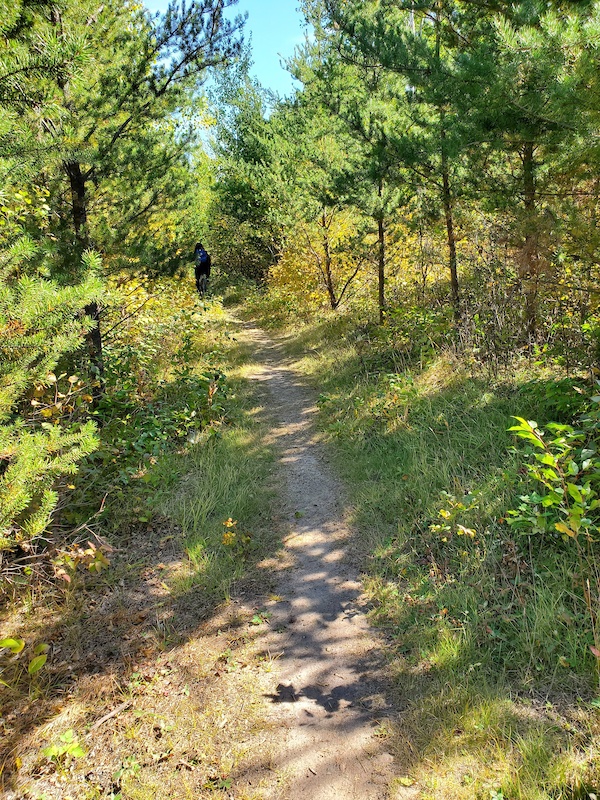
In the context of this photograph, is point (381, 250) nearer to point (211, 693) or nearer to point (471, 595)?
point (471, 595)

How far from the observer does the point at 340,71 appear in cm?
816

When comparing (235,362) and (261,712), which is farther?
(235,362)

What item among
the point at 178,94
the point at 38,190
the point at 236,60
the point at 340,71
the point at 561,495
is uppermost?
the point at 340,71

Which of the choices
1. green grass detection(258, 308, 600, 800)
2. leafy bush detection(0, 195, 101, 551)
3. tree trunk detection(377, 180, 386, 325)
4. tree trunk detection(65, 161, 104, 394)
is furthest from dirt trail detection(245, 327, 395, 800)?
tree trunk detection(377, 180, 386, 325)

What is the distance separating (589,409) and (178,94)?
17.3 feet

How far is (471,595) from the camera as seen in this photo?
3156 millimetres

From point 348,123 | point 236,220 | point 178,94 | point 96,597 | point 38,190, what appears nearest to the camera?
point 96,597

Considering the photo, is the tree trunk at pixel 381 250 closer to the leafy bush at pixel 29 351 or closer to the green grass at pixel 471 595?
the green grass at pixel 471 595

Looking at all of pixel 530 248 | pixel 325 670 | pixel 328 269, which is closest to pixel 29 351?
pixel 325 670

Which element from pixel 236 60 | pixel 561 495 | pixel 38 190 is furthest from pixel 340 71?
pixel 561 495

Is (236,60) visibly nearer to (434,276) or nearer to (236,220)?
(434,276)

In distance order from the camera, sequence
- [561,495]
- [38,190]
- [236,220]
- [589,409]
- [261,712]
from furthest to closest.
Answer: [236,220]
[38,190]
[589,409]
[561,495]
[261,712]

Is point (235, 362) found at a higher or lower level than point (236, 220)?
lower

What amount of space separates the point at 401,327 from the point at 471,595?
551 cm
